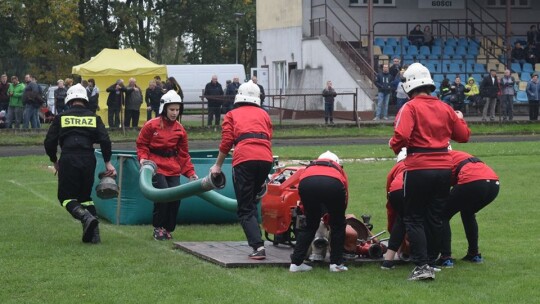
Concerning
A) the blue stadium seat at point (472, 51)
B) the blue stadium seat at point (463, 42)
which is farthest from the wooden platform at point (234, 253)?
the blue stadium seat at point (463, 42)

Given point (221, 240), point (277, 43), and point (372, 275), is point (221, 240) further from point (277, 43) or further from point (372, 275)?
point (277, 43)

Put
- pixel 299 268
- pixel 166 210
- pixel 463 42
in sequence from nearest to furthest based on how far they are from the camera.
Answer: pixel 299 268
pixel 166 210
pixel 463 42

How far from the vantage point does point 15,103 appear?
118ft

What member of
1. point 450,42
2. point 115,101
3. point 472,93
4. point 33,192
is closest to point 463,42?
point 450,42

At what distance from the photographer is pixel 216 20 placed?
72.4 metres

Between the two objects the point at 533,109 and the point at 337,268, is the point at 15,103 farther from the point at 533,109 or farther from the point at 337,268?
the point at 337,268

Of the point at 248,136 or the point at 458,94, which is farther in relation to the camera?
the point at 458,94

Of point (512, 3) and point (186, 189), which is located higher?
point (512, 3)

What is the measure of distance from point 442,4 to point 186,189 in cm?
4054

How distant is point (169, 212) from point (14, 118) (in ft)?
78.9

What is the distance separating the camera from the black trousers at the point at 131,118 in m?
35.9

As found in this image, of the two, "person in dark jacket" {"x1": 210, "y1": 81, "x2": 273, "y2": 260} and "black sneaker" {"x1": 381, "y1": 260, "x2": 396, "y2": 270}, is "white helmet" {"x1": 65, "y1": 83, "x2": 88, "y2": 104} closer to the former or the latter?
"person in dark jacket" {"x1": 210, "y1": 81, "x2": 273, "y2": 260}

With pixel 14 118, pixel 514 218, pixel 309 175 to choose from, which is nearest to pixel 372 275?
pixel 309 175

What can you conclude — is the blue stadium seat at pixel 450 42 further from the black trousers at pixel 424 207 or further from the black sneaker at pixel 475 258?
the black trousers at pixel 424 207
